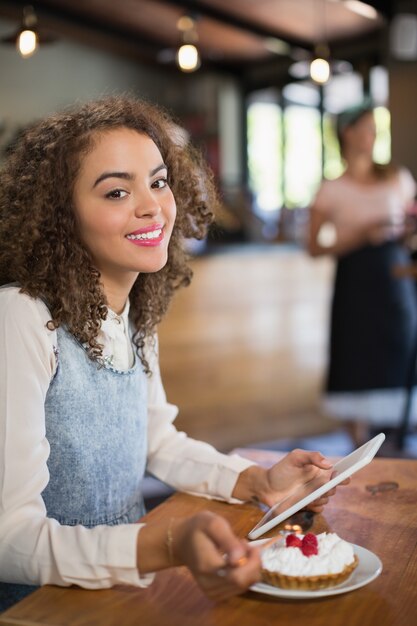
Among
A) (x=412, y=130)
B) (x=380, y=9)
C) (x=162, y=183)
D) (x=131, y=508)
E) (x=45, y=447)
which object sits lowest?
(x=131, y=508)

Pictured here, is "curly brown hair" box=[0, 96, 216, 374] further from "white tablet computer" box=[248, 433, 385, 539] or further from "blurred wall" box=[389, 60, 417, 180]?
"blurred wall" box=[389, 60, 417, 180]

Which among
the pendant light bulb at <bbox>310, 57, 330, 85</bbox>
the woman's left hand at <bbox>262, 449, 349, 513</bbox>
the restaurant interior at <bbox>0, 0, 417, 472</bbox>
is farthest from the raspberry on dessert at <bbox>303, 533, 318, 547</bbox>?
the pendant light bulb at <bbox>310, 57, 330, 85</bbox>

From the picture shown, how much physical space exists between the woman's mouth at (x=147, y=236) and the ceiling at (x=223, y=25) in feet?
16.4

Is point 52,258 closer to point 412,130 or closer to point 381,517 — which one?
point 381,517

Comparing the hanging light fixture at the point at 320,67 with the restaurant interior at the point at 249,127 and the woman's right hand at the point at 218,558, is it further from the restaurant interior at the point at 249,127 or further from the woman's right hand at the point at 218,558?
the woman's right hand at the point at 218,558

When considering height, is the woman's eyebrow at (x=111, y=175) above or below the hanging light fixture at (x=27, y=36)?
below

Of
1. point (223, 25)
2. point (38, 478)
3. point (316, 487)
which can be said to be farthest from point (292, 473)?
point (223, 25)

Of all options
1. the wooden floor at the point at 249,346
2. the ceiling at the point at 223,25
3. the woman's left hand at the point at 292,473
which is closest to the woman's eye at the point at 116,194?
the woman's left hand at the point at 292,473

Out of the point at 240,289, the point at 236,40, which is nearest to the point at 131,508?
the point at 240,289

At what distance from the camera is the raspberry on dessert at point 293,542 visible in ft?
3.63

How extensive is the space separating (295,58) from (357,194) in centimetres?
544

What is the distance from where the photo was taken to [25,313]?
52.9 inches

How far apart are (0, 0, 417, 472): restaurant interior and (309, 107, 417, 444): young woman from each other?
197mm

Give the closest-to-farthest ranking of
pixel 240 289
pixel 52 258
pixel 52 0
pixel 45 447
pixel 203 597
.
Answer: pixel 203 597, pixel 45 447, pixel 52 258, pixel 240 289, pixel 52 0
